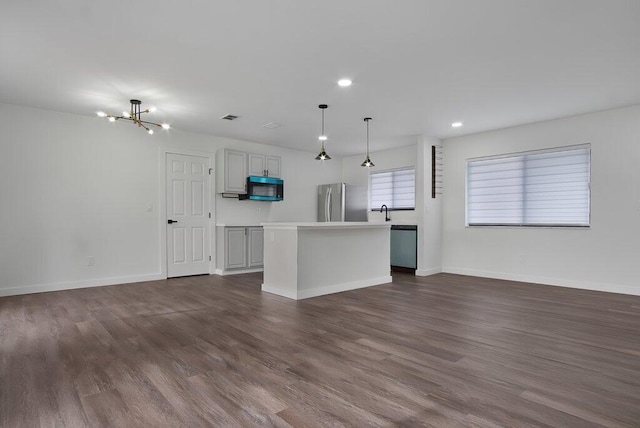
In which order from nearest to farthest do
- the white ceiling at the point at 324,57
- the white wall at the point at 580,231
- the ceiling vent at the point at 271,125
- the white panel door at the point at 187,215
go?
the white ceiling at the point at 324,57
the white wall at the point at 580,231
the ceiling vent at the point at 271,125
the white panel door at the point at 187,215

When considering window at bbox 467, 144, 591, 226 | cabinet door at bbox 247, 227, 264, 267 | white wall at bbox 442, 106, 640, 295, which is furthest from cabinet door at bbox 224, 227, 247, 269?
window at bbox 467, 144, 591, 226

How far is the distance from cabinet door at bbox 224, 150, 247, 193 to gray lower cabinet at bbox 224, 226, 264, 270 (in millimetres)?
759

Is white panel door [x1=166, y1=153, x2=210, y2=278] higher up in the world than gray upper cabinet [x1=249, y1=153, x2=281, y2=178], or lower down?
lower down

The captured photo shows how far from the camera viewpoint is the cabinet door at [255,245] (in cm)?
669

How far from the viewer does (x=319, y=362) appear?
255 centimetres

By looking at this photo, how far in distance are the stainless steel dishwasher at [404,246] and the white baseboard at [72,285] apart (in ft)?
13.9

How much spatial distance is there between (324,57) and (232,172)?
3.72 m

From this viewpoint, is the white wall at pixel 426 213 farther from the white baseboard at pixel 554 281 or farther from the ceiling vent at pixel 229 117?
the ceiling vent at pixel 229 117

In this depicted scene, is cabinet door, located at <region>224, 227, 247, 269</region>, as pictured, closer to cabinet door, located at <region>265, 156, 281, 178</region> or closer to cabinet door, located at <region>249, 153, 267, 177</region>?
cabinet door, located at <region>249, 153, 267, 177</region>

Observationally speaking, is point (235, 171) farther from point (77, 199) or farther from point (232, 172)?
point (77, 199)

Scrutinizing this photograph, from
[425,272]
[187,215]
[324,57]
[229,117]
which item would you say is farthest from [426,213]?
[187,215]

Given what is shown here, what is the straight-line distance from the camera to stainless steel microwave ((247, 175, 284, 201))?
673 cm

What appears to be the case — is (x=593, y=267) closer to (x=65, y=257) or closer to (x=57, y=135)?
(x=65, y=257)

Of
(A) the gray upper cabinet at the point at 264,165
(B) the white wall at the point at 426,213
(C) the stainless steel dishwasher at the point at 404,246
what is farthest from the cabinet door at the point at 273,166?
(B) the white wall at the point at 426,213
